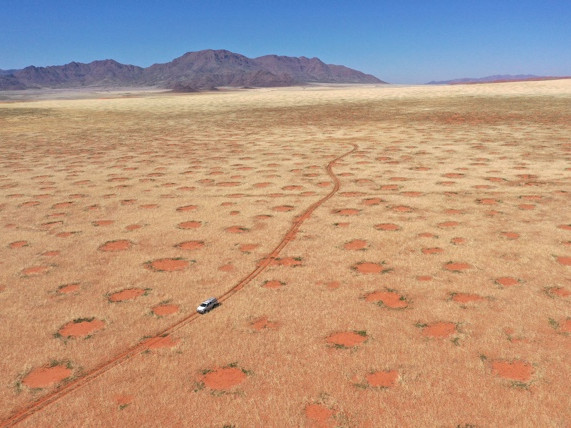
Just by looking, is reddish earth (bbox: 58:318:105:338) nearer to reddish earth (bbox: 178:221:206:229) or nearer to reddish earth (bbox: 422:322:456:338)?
reddish earth (bbox: 178:221:206:229)

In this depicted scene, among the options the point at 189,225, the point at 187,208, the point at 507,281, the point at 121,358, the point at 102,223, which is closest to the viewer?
the point at 121,358

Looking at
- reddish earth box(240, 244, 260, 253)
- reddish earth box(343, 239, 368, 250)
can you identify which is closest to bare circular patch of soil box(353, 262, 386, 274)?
reddish earth box(343, 239, 368, 250)

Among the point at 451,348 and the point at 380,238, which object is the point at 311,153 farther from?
the point at 451,348

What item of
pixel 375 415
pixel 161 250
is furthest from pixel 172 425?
pixel 161 250

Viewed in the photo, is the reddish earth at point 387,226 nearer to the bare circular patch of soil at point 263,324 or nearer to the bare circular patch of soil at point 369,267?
the bare circular patch of soil at point 369,267

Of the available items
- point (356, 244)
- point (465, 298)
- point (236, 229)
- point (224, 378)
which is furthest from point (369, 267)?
point (224, 378)

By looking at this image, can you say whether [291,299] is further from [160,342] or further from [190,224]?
[190,224]

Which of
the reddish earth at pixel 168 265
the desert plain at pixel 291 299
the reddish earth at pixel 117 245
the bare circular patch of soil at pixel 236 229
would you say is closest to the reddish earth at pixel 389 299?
the desert plain at pixel 291 299
